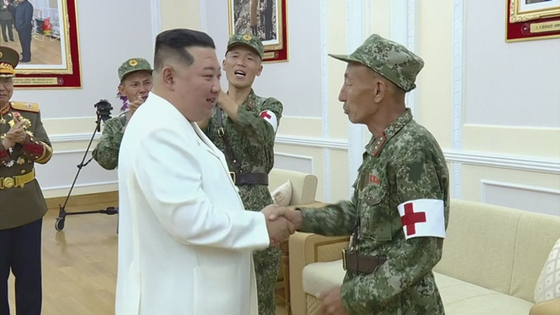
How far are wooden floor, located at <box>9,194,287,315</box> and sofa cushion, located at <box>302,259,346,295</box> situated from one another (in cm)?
53

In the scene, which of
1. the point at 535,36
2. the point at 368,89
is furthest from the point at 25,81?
the point at 368,89

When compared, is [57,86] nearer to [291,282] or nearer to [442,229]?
[291,282]

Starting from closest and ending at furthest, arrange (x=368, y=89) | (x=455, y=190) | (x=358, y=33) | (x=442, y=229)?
(x=442, y=229) < (x=368, y=89) < (x=455, y=190) < (x=358, y=33)

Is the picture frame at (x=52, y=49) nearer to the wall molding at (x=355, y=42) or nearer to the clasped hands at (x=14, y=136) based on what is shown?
the wall molding at (x=355, y=42)

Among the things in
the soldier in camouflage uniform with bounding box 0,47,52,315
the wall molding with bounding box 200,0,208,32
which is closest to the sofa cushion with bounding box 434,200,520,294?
the soldier in camouflage uniform with bounding box 0,47,52,315

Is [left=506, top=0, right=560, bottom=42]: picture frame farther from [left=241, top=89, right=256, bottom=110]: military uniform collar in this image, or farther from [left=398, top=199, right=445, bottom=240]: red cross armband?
[left=398, top=199, right=445, bottom=240]: red cross armband

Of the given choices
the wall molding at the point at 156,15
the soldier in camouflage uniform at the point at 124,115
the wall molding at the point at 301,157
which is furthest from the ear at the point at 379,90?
the wall molding at the point at 156,15

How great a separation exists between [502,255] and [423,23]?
1.83 m

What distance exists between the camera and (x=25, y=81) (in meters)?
7.04

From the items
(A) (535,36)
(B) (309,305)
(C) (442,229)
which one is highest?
(A) (535,36)

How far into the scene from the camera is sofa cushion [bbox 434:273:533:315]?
8.79 ft

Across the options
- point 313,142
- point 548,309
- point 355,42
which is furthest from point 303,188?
point 548,309

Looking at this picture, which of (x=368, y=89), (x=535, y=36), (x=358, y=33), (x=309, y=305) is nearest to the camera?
(x=368, y=89)

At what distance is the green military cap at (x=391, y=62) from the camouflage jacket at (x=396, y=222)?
4.3 inches
